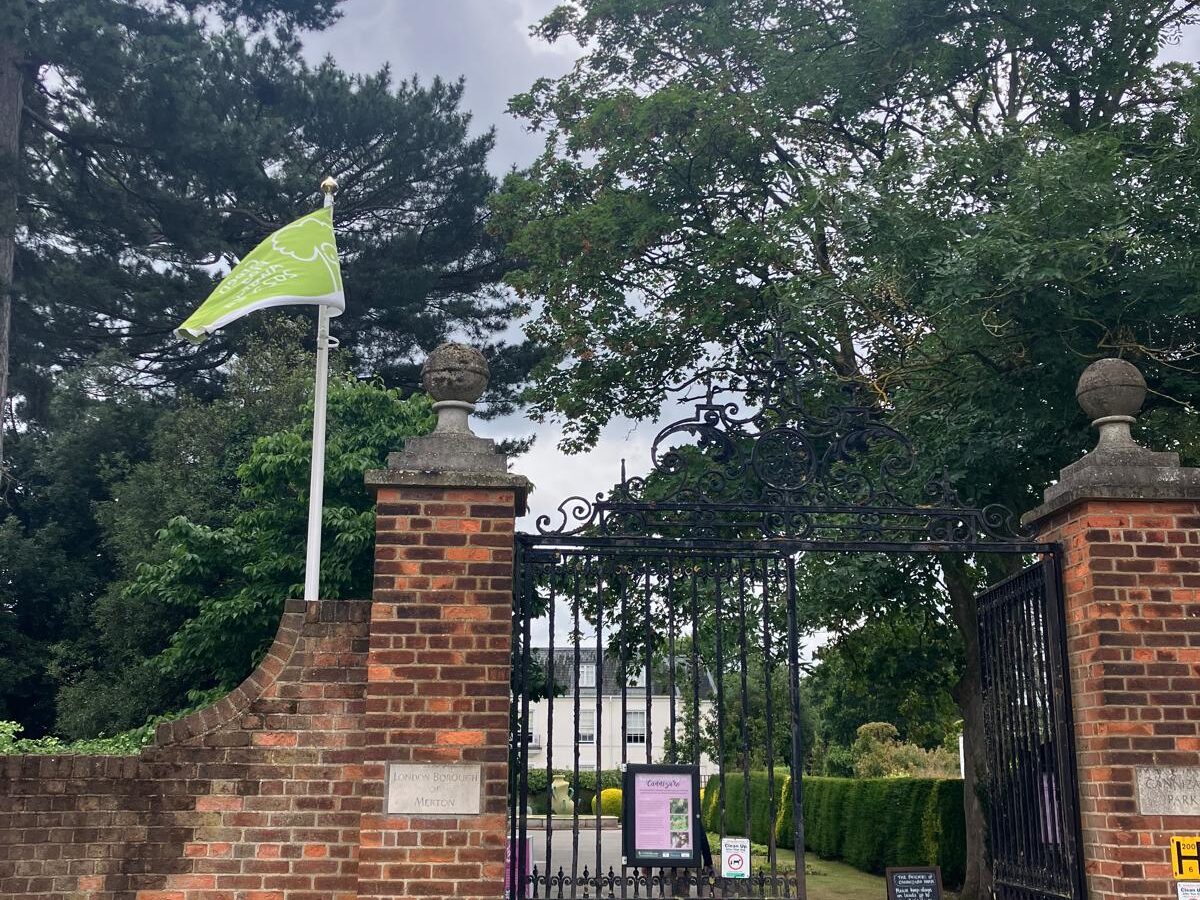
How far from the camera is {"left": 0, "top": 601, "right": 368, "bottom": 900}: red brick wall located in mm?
4922

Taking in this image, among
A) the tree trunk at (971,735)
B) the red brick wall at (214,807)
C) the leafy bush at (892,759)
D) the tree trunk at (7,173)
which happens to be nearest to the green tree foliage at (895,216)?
the tree trunk at (971,735)

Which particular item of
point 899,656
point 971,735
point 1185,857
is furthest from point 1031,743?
point 899,656

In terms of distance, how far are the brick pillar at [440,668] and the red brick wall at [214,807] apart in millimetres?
252

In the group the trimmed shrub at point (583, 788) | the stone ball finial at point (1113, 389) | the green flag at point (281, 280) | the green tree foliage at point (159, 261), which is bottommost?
the trimmed shrub at point (583, 788)

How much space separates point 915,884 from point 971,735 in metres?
7.78

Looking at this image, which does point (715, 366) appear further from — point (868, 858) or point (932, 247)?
point (868, 858)

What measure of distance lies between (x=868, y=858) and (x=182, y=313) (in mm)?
14940

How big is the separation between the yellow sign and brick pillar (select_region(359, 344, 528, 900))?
2934 mm

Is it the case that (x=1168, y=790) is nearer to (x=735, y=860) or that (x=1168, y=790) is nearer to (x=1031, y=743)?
(x=1031, y=743)

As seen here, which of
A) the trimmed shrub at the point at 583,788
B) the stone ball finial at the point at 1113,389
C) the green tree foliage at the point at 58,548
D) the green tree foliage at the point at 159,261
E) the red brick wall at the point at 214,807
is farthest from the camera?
the trimmed shrub at the point at 583,788

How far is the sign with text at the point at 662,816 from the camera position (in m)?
5.20

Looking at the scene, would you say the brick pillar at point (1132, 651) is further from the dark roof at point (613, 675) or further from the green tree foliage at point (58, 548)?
the green tree foliage at point (58, 548)

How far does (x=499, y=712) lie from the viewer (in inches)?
196

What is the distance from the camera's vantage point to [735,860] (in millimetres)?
5215
